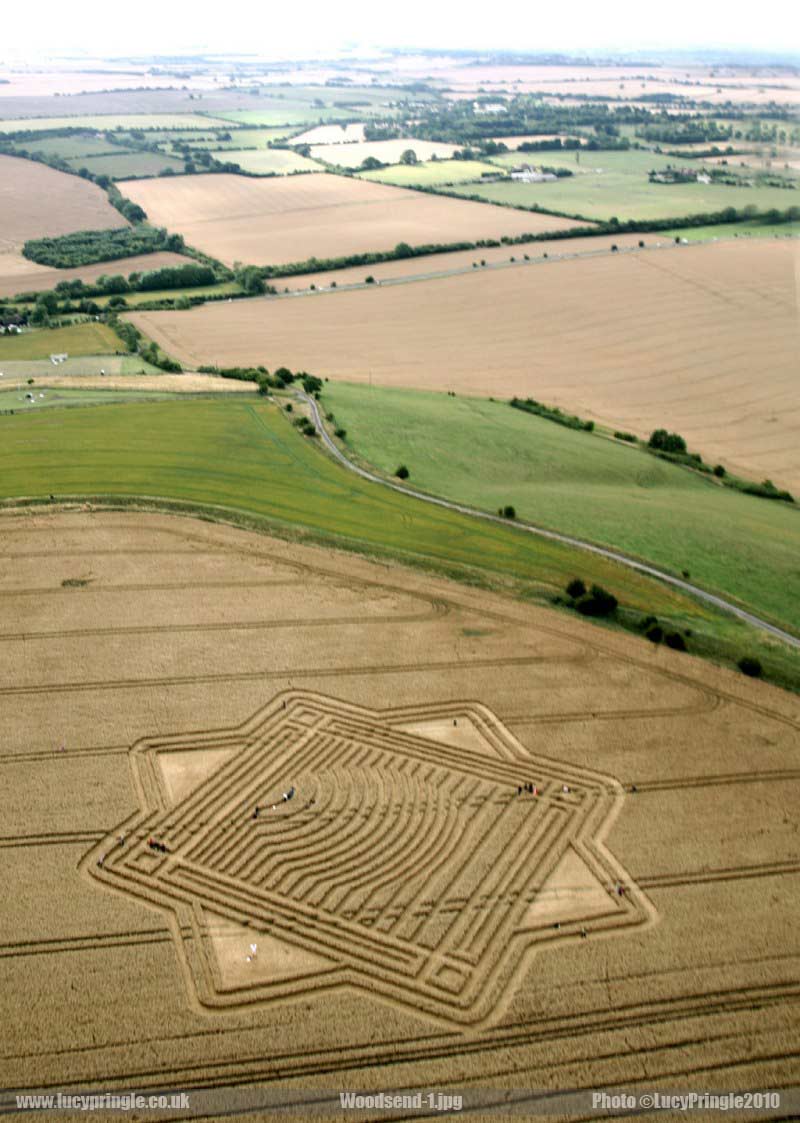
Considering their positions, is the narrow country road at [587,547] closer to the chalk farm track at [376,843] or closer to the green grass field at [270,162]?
the chalk farm track at [376,843]

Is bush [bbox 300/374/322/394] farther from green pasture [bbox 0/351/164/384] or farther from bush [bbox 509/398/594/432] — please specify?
bush [bbox 509/398/594/432]

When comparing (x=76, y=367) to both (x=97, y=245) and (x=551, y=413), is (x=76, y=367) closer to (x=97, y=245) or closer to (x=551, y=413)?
(x=551, y=413)

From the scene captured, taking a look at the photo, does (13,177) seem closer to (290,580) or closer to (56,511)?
(56,511)

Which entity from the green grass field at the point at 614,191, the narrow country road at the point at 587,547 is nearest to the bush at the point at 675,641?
the narrow country road at the point at 587,547

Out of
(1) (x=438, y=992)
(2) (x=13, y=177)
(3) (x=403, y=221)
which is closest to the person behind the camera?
(1) (x=438, y=992)

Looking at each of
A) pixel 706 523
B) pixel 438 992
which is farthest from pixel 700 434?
pixel 438 992

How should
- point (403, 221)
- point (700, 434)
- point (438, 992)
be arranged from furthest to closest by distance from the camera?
point (403, 221), point (700, 434), point (438, 992)

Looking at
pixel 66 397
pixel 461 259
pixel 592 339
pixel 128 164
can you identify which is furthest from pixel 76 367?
pixel 128 164
